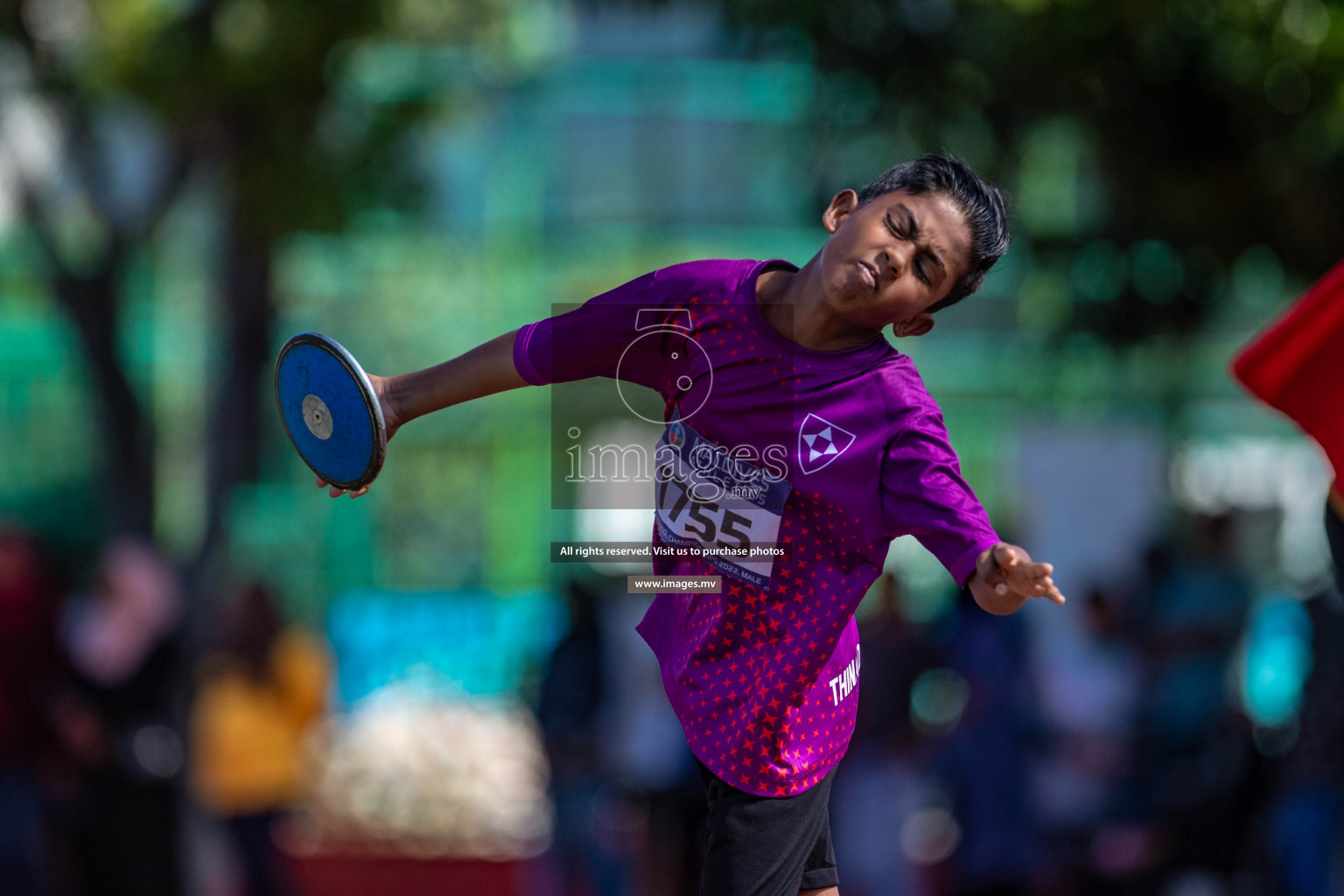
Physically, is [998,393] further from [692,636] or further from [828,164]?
[692,636]

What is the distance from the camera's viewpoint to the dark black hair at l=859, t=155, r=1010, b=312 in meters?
2.61

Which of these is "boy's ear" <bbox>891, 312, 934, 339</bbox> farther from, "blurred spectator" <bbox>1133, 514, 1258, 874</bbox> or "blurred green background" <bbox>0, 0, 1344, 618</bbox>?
"blurred spectator" <bbox>1133, 514, 1258, 874</bbox>

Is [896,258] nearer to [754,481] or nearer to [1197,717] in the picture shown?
[754,481]

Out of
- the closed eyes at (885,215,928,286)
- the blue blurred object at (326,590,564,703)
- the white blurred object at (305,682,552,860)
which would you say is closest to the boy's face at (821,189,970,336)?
the closed eyes at (885,215,928,286)

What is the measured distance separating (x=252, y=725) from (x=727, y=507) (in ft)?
17.3

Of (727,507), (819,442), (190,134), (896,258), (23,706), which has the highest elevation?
(190,134)

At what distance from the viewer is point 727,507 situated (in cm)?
268

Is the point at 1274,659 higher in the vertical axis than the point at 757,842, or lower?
lower

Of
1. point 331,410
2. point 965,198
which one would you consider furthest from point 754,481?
point 331,410

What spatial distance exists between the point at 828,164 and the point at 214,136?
298cm

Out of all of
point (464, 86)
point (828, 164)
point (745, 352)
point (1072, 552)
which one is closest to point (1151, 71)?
point (828, 164)

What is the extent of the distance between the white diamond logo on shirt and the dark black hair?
306 mm

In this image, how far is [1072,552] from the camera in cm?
739

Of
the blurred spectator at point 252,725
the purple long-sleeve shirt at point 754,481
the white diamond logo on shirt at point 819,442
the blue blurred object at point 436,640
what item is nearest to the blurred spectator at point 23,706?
the blurred spectator at point 252,725
